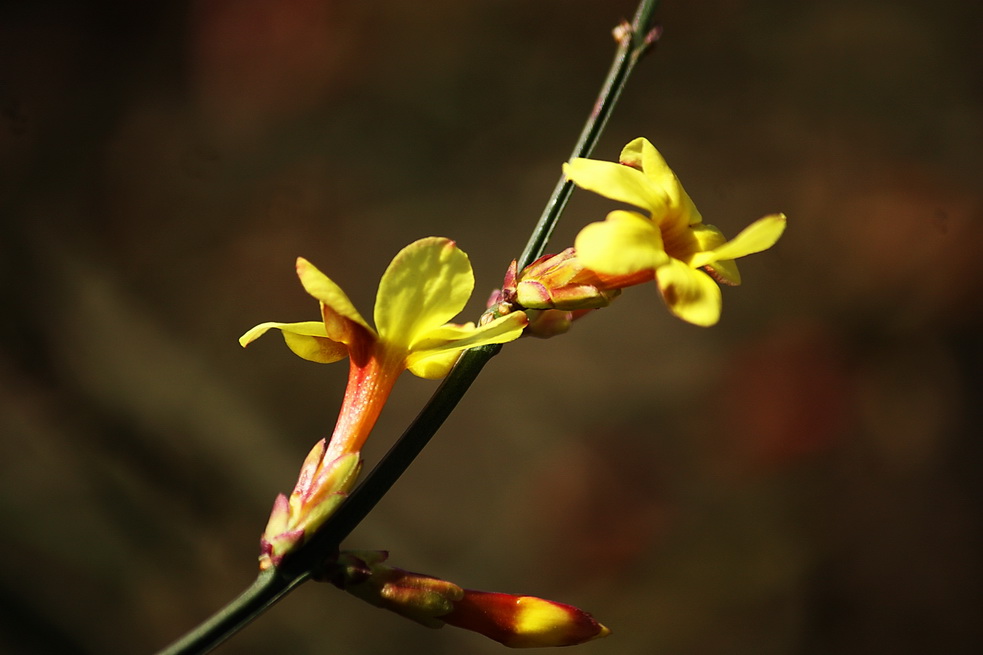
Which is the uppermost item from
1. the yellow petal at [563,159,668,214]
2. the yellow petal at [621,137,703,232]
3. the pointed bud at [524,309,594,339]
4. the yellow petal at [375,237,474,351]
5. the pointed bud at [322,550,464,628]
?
the yellow petal at [621,137,703,232]

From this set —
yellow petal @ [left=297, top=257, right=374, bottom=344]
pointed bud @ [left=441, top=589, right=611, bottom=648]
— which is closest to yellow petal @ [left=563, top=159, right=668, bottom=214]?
yellow petal @ [left=297, top=257, right=374, bottom=344]

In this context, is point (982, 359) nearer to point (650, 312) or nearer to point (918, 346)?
point (918, 346)

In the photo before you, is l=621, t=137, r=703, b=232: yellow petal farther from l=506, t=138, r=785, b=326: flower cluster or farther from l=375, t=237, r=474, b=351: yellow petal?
l=375, t=237, r=474, b=351: yellow petal

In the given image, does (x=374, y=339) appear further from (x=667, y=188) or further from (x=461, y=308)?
(x=667, y=188)

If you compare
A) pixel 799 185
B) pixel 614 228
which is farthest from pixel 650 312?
pixel 614 228

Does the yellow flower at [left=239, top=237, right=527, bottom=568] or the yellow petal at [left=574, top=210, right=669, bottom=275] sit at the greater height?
the yellow petal at [left=574, top=210, right=669, bottom=275]

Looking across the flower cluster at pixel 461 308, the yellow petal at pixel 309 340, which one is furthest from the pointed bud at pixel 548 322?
the yellow petal at pixel 309 340
